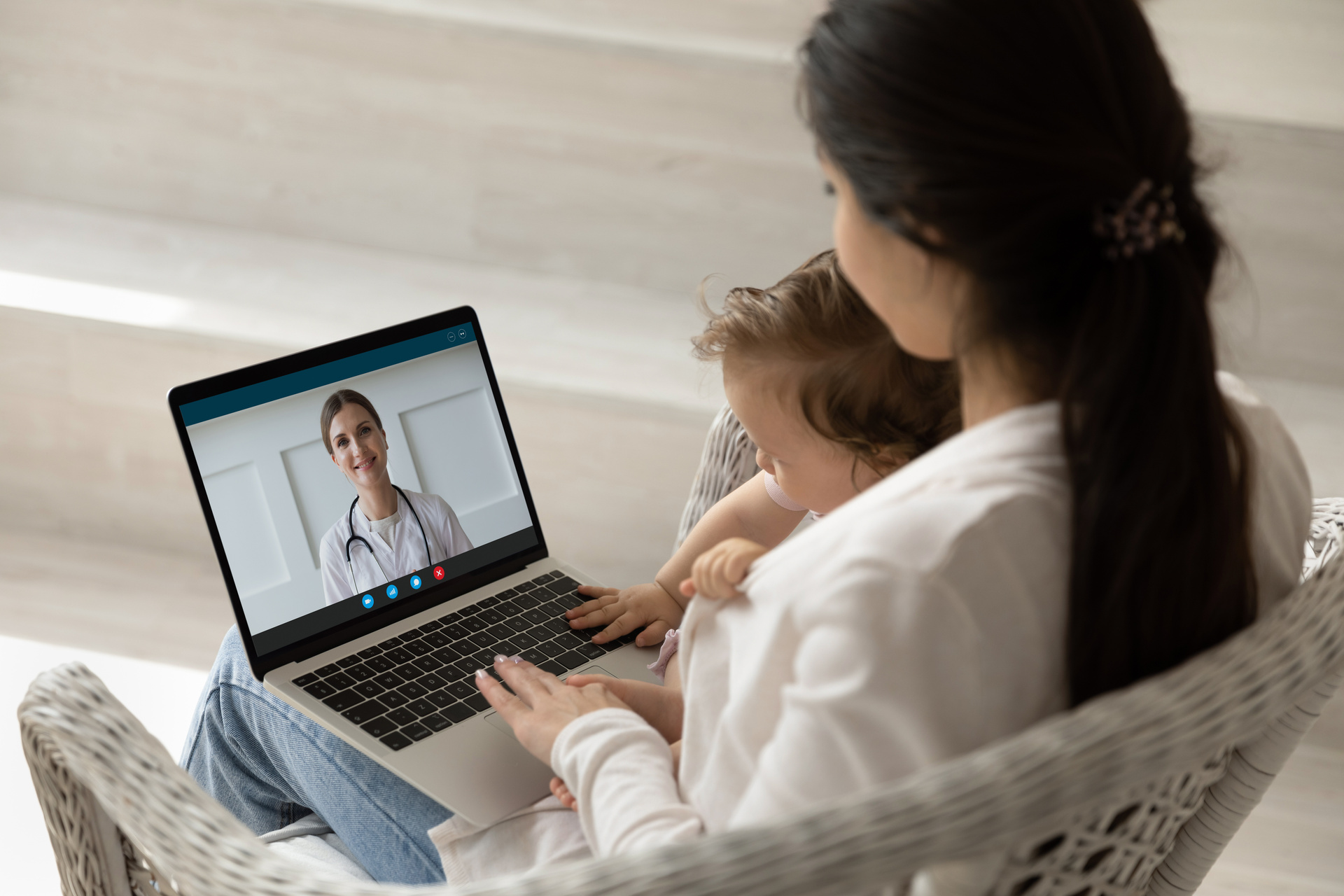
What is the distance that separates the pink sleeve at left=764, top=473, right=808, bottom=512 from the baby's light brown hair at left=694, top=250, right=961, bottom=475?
0.39ft

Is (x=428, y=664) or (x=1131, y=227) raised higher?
(x=1131, y=227)

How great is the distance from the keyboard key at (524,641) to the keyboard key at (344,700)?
0.46 feet

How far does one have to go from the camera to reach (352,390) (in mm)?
939

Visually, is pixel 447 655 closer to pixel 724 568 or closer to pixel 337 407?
pixel 337 407

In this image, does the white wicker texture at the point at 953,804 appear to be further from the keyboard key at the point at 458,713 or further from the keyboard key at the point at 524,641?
the keyboard key at the point at 524,641

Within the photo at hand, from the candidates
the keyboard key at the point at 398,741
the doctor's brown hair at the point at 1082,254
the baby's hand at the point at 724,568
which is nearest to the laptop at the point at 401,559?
the keyboard key at the point at 398,741

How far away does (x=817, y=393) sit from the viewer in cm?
94

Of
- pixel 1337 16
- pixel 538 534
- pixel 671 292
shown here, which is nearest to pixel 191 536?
pixel 671 292

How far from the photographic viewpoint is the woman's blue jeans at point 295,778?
0.82 m

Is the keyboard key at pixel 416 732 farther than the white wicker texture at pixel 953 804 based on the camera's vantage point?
Yes

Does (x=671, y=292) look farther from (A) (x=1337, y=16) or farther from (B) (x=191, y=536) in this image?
(A) (x=1337, y=16)

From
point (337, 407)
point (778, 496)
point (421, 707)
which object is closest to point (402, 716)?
point (421, 707)

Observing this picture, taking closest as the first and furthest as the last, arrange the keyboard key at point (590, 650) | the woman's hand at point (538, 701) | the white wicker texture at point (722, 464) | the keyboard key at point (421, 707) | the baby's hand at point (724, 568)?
the baby's hand at point (724, 568) < the woman's hand at point (538, 701) < the keyboard key at point (421, 707) < the keyboard key at point (590, 650) < the white wicker texture at point (722, 464)

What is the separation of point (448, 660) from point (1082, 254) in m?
0.61
